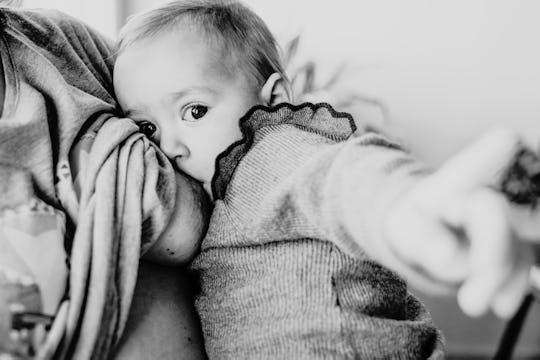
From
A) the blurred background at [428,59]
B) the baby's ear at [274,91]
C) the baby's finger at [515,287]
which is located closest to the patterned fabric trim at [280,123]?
the baby's ear at [274,91]

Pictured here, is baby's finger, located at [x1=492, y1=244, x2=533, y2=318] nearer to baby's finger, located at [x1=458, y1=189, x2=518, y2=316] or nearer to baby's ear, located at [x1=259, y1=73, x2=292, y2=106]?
baby's finger, located at [x1=458, y1=189, x2=518, y2=316]

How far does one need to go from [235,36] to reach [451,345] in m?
1.69

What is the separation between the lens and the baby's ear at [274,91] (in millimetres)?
868

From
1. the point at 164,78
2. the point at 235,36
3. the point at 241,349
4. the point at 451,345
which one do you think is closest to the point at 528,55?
the point at 451,345

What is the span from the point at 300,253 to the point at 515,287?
27 cm

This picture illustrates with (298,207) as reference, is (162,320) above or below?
below

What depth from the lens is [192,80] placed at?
0.81 metres

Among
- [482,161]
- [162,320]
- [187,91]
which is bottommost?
[162,320]

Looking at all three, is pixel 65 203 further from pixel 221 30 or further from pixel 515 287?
pixel 515 287

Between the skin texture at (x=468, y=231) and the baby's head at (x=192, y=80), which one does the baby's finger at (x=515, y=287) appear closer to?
the skin texture at (x=468, y=231)

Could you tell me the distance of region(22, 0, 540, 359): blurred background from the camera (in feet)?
6.26

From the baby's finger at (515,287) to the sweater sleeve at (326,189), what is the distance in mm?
52

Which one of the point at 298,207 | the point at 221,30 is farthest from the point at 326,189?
the point at 221,30

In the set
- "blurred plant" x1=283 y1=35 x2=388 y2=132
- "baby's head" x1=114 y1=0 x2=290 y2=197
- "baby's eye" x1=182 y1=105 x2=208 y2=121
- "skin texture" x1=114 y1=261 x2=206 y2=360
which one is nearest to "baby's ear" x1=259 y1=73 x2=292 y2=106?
"baby's head" x1=114 y1=0 x2=290 y2=197
